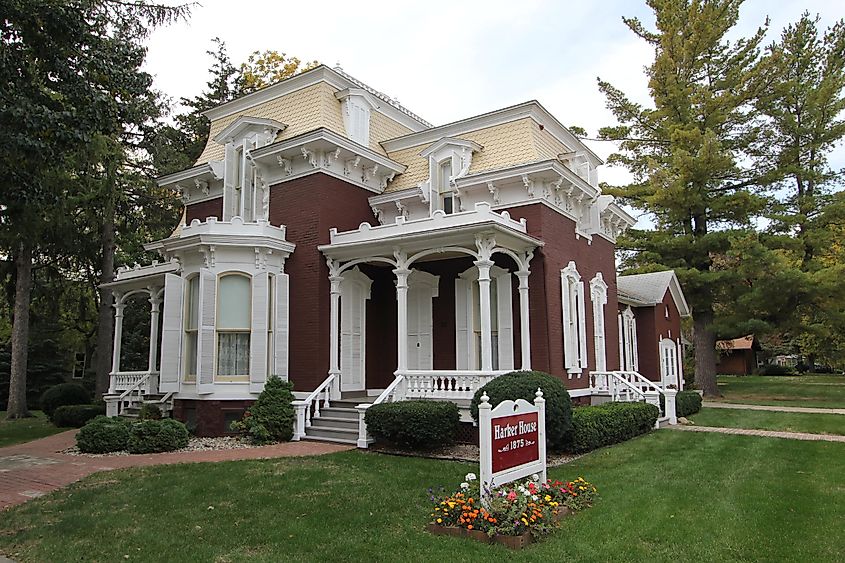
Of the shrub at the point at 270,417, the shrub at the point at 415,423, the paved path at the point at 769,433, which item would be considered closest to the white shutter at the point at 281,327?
the shrub at the point at 270,417

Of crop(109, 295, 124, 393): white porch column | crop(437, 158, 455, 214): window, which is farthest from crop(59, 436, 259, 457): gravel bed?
crop(437, 158, 455, 214): window

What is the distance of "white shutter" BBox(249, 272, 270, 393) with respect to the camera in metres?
14.3

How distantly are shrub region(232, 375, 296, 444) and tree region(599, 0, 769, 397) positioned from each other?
663 inches

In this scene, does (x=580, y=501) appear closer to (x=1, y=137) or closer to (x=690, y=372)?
(x=1, y=137)

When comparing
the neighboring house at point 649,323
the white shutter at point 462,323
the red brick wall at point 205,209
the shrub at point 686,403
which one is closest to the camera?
the white shutter at point 462,323

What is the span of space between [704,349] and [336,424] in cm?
1833

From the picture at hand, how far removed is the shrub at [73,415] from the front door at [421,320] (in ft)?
29.4

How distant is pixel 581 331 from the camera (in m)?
15.9

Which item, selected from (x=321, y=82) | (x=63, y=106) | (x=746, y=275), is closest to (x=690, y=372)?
(x=746, y=275)

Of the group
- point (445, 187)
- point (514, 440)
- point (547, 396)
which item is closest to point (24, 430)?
point (445, 187)

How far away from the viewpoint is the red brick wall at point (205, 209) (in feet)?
58.6

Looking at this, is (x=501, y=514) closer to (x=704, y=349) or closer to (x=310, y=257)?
(x=310, y=257)

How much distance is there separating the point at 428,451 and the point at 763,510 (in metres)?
5.68

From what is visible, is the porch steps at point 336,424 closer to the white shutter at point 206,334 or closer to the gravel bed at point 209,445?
the gravel bed at point 209,445
